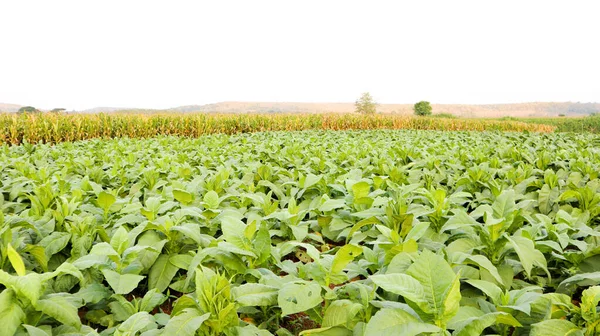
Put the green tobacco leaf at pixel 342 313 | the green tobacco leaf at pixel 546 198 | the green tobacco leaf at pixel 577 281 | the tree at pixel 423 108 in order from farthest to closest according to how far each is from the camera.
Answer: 1. the tree at pixel 423 108
2. the green tobacco leaf at pixel 546 198
3. the green tobacco leaf at pixel 577 281
4. the green tobacco leaf at pixel 342 313

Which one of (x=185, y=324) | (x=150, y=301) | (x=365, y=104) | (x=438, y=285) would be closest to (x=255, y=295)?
(x=185, y=324)

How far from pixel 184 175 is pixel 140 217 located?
175cm

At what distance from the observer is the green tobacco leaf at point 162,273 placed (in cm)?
187

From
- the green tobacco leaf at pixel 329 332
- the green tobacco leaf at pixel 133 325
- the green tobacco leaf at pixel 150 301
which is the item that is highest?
→ the green tobacco leaf at pixel 133 325

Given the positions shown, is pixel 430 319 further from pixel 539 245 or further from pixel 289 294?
pixel 539 245

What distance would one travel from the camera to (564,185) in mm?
3828

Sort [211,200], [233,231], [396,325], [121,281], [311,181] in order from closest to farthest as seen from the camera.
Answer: [396,325] → [121,281] → [233,231] → [211,200] → [311,181]

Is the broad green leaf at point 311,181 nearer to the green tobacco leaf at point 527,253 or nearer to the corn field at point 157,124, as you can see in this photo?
the green tobacco leaf at point 527,253

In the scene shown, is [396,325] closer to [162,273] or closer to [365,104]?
[162,273]

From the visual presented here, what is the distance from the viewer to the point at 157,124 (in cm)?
2070

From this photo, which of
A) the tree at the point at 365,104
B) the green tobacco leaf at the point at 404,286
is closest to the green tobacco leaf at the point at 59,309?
the green tobacco leaf at the point at 404,286

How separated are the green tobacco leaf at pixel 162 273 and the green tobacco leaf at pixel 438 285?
120 cm

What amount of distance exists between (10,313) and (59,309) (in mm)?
146

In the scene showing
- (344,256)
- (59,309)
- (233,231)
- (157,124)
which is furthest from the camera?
(157,124)
